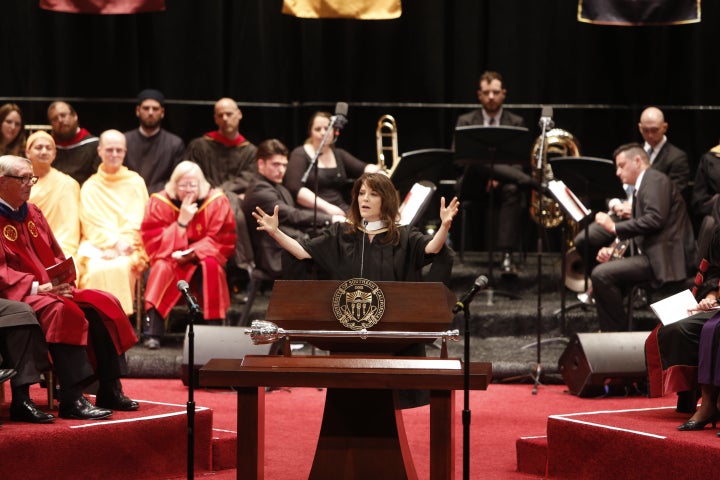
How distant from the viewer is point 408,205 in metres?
7.79

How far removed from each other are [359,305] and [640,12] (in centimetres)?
576

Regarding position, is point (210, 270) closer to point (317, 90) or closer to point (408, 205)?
point (408, 205)

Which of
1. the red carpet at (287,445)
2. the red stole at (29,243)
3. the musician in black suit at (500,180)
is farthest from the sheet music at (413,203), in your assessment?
the red stole at (29,243)

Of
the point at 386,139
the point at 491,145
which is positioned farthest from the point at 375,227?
the point at 386,139

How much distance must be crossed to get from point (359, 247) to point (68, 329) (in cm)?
153

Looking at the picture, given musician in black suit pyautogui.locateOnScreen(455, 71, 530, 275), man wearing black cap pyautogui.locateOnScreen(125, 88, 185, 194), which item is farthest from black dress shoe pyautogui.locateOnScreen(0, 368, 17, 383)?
musician in black suit pyautogui.locateOnScreen(455, 71, 530, 275)

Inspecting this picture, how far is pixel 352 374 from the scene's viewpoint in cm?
493

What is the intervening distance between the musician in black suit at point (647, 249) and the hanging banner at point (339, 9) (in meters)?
2.73

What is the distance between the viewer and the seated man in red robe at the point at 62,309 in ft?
19.3

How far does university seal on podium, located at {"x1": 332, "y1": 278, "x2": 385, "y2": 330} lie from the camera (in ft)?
17.7

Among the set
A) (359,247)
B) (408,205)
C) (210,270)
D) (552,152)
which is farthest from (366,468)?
(552,152)

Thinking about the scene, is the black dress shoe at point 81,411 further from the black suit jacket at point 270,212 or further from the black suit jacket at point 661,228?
the black suit jacket at point 661,228

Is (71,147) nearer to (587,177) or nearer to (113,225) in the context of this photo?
(113,225)

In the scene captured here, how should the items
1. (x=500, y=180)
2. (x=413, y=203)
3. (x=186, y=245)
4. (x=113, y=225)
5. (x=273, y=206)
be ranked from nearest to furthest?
1. (x=413, y=203)
2. (x=186, y=245)
3. (x=273, y=206)
4. (x=113, y=225)
5. (x=500, y=180)
